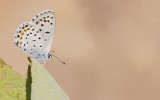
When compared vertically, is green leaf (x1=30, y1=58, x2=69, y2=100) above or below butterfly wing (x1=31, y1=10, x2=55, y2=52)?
above

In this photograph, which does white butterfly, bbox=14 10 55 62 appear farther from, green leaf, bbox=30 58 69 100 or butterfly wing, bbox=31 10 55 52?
green leaf, bbox=30 58 69 100

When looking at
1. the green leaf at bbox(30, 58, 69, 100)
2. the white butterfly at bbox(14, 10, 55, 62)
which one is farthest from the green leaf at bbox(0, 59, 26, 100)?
the white butterfly at bbox(14, 10, 55, 62)

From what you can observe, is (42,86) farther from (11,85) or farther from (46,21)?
(46,21)

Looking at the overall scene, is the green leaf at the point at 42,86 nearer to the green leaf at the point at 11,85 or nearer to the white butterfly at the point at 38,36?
the green leaf at the point at 11,85

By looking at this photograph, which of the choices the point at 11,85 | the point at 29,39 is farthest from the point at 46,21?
the point at 11,85

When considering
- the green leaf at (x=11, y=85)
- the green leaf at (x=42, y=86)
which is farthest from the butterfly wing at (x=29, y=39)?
the green leaf at (x=42, y=86)

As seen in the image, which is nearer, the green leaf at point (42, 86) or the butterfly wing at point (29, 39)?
the green leaf at point (42, 86)
